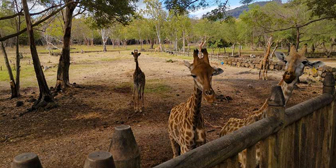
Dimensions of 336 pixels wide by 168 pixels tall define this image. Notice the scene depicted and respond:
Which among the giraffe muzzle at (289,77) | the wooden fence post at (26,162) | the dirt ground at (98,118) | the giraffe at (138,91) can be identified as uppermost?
the giraffe muzzle at (289,77)

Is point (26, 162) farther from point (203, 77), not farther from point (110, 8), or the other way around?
point (110, 8)

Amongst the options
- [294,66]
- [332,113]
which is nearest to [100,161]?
[332,113]

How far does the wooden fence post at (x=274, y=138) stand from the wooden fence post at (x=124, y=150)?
143 cm

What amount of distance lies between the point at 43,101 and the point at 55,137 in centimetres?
330

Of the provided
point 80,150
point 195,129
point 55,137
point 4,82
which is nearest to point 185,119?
point 195,129

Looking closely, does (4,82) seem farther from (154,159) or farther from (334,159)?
(334,159)

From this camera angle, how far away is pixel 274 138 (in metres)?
2.47

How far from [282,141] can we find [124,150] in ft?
6.00

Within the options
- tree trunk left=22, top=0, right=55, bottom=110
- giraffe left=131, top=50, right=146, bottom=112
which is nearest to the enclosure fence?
giraffe left=131, top=50, right=146, bottom=112

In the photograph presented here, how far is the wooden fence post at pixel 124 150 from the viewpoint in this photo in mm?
1506

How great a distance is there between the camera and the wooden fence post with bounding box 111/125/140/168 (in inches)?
59.3

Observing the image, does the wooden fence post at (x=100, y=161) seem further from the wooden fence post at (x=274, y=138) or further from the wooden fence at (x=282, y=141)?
the wooden fence post at (x=274, y=138)

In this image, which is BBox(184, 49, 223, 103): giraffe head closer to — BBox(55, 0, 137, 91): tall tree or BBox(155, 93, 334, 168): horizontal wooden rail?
BBox(155, 93, 334, 168): horizontal wooden rail

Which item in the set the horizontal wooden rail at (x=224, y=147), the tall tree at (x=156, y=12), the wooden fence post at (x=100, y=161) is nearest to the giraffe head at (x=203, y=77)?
the horizontal wooden rail at (x=224, y=147)
